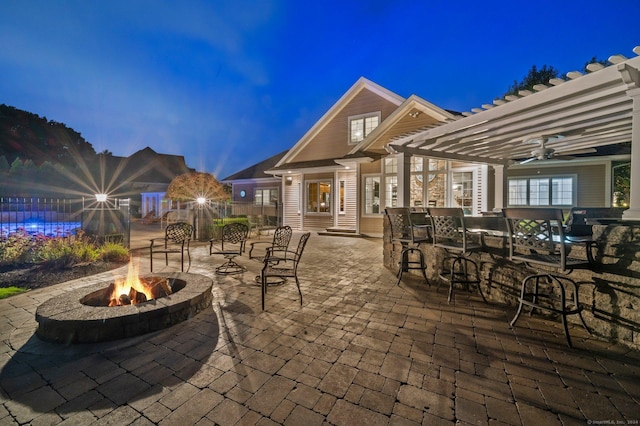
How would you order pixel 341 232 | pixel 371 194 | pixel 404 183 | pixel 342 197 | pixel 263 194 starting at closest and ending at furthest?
pixel 404 183 < pixel 371 194 < pixel 341 232 < pixel 342 197 < pixel 263 194

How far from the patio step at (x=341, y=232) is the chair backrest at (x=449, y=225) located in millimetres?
7428

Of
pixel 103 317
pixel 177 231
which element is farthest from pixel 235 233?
pixel 103 317

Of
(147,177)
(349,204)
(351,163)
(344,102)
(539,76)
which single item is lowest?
(349,204)

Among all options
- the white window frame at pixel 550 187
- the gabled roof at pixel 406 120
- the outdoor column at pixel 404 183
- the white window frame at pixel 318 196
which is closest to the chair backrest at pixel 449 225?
the outdoor column at pixel 404 183

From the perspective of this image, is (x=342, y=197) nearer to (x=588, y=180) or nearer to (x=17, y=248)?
(x=588, y=180)

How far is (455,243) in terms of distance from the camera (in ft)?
14.5

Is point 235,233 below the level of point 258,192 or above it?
below

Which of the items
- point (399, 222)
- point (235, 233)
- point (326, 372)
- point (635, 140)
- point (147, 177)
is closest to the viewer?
point (326, 372)

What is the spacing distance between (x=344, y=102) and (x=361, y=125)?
4.89 feet

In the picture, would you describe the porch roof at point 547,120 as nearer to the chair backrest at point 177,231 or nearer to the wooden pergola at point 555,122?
the wooden pergola at point 555,122

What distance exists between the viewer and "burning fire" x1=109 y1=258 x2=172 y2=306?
351cm

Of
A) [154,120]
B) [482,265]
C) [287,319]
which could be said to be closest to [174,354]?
[287,319]

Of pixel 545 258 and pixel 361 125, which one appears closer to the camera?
pixel 545 258

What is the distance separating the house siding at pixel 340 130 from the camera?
13055 millimetres
